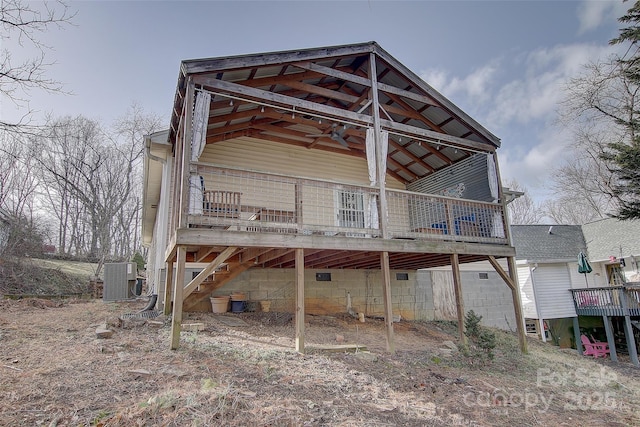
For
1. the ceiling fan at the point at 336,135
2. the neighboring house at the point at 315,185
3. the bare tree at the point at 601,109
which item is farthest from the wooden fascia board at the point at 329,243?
the bare tree at the point at 601,109

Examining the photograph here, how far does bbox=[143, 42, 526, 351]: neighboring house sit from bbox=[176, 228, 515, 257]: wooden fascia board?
23 millimetres

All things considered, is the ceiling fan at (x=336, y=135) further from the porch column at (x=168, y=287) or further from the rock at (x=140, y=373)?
the rock at (x=140, y=373)

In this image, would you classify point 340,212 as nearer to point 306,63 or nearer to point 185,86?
point 306,63

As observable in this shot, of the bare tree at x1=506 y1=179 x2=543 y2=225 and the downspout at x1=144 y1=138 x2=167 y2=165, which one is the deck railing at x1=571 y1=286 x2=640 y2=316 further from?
the downspout at x1=144 y1=138 x2=167 y2=165

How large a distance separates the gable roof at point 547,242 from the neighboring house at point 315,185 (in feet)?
28.8

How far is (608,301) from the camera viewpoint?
49.8 feet

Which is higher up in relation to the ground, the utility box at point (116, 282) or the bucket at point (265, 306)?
the utility box at point (116, 282)

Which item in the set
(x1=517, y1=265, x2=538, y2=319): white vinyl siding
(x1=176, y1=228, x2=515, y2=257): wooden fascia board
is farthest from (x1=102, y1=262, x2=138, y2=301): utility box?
(x1=517, y1=265, x2=538, y2=319): white vinyl siding

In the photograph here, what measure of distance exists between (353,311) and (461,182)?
4875 millimetres

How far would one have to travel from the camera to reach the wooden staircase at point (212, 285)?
809cm

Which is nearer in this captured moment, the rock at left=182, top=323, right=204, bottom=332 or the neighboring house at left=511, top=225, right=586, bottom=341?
the rock at left=182, top=323, right=204, bottom=332

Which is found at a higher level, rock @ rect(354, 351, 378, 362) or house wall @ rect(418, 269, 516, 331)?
house wall @ rect(418, 269, 516, 331)

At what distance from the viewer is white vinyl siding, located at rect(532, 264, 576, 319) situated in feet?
53.9

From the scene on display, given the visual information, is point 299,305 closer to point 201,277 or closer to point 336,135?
point 201,277
